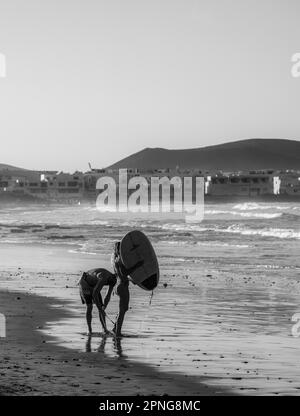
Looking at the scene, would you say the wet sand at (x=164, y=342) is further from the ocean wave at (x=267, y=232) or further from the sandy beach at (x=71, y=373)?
the ocean wave at (x=267, y=232)

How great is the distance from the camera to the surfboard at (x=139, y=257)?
13.8 metres

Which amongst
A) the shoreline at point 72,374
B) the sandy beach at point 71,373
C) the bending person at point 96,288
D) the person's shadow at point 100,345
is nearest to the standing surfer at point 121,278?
the bending person at point 96,288

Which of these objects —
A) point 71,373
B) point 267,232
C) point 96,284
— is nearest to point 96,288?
point 96,284

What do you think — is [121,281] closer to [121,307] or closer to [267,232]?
[121,307]

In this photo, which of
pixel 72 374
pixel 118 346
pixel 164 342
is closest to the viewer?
pixel 72 374

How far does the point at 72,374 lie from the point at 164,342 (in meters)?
2.72

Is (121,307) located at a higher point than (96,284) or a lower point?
lower

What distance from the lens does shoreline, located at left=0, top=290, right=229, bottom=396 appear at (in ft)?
31.8

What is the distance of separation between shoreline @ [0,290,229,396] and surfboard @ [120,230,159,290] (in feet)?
4.91

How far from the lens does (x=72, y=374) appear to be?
420 inches

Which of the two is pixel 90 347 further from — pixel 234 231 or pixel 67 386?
pixel 234 231

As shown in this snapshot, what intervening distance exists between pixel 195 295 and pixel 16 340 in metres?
7.16

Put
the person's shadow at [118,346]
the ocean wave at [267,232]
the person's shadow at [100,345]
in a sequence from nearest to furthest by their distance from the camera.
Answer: the person's shadow at [118,346] → the person's shadow at [100,345] → the ocean wave at [267,232]

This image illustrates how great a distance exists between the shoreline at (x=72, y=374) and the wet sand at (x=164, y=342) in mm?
11
